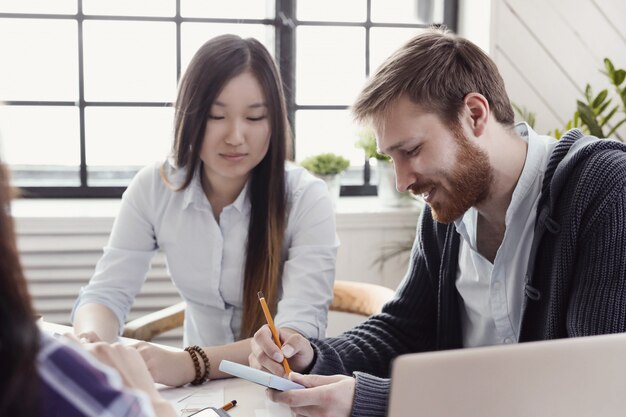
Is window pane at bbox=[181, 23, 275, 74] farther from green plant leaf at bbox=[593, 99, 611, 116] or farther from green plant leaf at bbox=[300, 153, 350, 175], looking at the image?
green plant leaf at bbox=[593, 99, 611, 116]

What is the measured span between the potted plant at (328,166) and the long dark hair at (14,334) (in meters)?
2.26

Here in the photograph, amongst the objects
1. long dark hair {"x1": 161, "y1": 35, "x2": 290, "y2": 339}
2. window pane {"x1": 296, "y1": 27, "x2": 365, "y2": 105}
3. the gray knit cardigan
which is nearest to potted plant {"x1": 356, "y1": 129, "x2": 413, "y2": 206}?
window pane {"x1": 296, "y1": 27, "x2": 365, "y2": 105}

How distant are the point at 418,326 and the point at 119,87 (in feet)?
5.98

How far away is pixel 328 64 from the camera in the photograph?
3.05 m

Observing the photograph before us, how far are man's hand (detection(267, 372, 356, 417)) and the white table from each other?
0.08 m

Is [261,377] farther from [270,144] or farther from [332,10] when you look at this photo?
[332,10]

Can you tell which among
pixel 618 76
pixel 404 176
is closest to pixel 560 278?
pixel 404 176

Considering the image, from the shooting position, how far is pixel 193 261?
1.83 metres

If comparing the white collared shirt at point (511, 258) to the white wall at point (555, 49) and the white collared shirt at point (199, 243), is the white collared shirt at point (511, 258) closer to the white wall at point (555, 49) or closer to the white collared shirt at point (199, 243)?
the white collared shirt at point (199, 243)

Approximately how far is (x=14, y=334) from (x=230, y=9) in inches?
101

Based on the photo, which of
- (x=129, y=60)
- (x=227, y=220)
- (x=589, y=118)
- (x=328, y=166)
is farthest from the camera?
(x=129, y=60)

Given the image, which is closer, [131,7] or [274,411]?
[274,411]

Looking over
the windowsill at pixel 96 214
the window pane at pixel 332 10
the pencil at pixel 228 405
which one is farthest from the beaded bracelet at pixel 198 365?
the window pane at pixel 332 10

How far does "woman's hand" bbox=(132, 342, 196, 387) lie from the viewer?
4.39 feet
